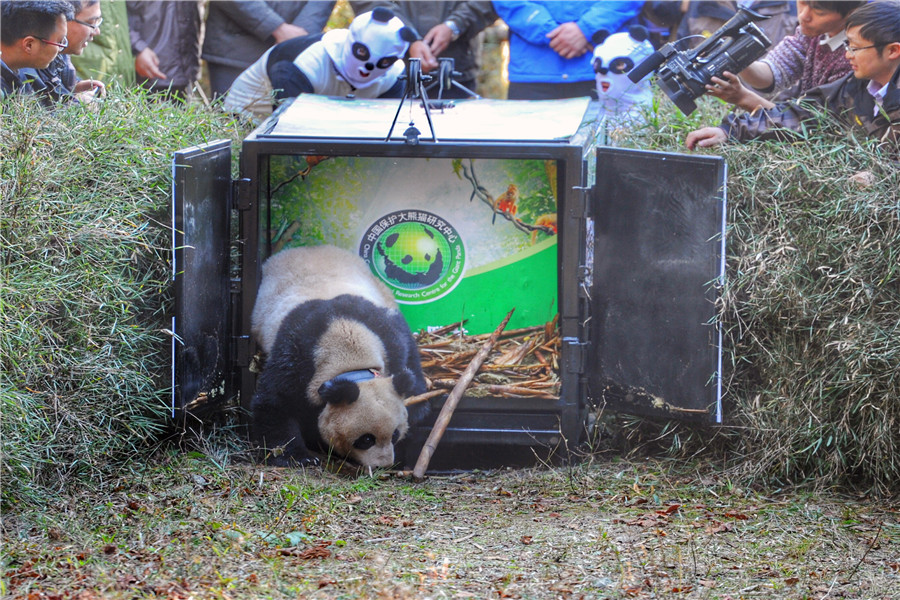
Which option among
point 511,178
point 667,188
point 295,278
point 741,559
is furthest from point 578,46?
point 741,559

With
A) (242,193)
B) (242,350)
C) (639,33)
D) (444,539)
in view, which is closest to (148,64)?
(242,193)

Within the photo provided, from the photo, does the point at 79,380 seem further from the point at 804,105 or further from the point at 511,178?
the point at 804,105

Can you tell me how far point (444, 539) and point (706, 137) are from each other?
2.81 m

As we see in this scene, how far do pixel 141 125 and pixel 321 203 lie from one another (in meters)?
1.17

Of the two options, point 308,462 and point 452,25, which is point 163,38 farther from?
point 308,462

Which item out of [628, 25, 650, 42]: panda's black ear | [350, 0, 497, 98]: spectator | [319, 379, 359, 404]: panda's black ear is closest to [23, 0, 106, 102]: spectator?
[319, 379, 359, 404]: panda's black ear

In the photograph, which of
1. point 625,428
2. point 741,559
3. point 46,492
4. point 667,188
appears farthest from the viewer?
point 625,428

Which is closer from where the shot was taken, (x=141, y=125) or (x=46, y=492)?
(x=46, y=492)

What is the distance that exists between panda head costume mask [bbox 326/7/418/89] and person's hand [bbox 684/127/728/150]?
2124 millimetres

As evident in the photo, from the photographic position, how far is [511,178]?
5.80 meters

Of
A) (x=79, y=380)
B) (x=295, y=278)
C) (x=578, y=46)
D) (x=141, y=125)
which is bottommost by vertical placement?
(x=79, y=380)

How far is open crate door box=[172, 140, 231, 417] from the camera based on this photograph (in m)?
4.81

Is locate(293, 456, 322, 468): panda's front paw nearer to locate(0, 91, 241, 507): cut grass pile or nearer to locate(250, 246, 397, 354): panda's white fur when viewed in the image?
locate(250, 246, 397, 354): panda's white fur

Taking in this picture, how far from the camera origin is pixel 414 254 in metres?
5.89
